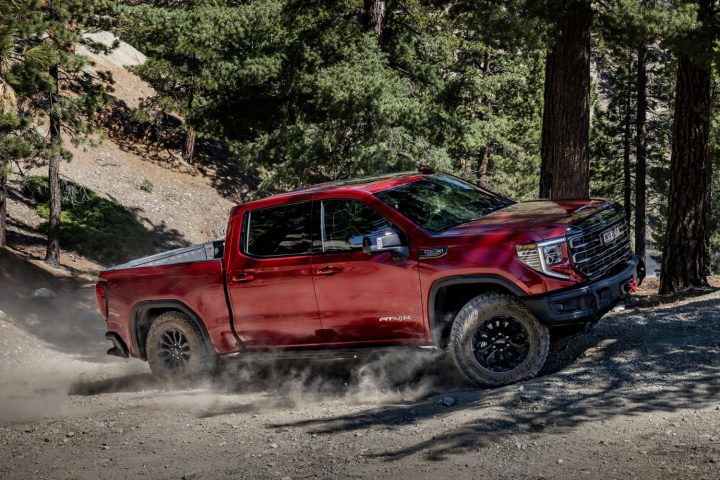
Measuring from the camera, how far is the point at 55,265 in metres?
23.1

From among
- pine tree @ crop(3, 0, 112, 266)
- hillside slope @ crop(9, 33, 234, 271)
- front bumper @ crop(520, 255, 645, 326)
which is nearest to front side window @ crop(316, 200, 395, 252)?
front bumper @ crop(520, 255, 645, 326)

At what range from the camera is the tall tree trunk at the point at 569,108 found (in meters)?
11.6

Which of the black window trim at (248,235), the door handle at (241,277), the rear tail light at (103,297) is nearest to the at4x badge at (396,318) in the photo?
the black window trim at (248,235)

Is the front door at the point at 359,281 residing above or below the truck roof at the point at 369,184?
below

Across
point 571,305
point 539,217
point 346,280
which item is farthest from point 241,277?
point 571,305

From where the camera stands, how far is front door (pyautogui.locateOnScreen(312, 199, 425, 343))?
733 cm

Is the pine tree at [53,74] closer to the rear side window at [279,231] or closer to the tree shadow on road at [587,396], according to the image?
the rear side window at [279,231]

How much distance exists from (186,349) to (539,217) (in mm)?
3999

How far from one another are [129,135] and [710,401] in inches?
1449

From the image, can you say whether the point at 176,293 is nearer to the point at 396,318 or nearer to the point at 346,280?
the point at 346,280

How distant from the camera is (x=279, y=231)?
26.6 feet

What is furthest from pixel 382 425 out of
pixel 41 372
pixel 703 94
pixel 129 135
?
pixel 129 135

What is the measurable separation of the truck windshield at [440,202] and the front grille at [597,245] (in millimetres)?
1087

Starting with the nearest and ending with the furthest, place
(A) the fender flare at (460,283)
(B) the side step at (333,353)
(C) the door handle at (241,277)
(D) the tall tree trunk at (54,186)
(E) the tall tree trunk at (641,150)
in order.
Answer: (A) the fender flare at (460,283) → (B) the side step at (333,353) → (C) the door handle at (241,277) → (D) the tall tree trunk at (54,186) → (E) the tall tree trunk at (641,150)
